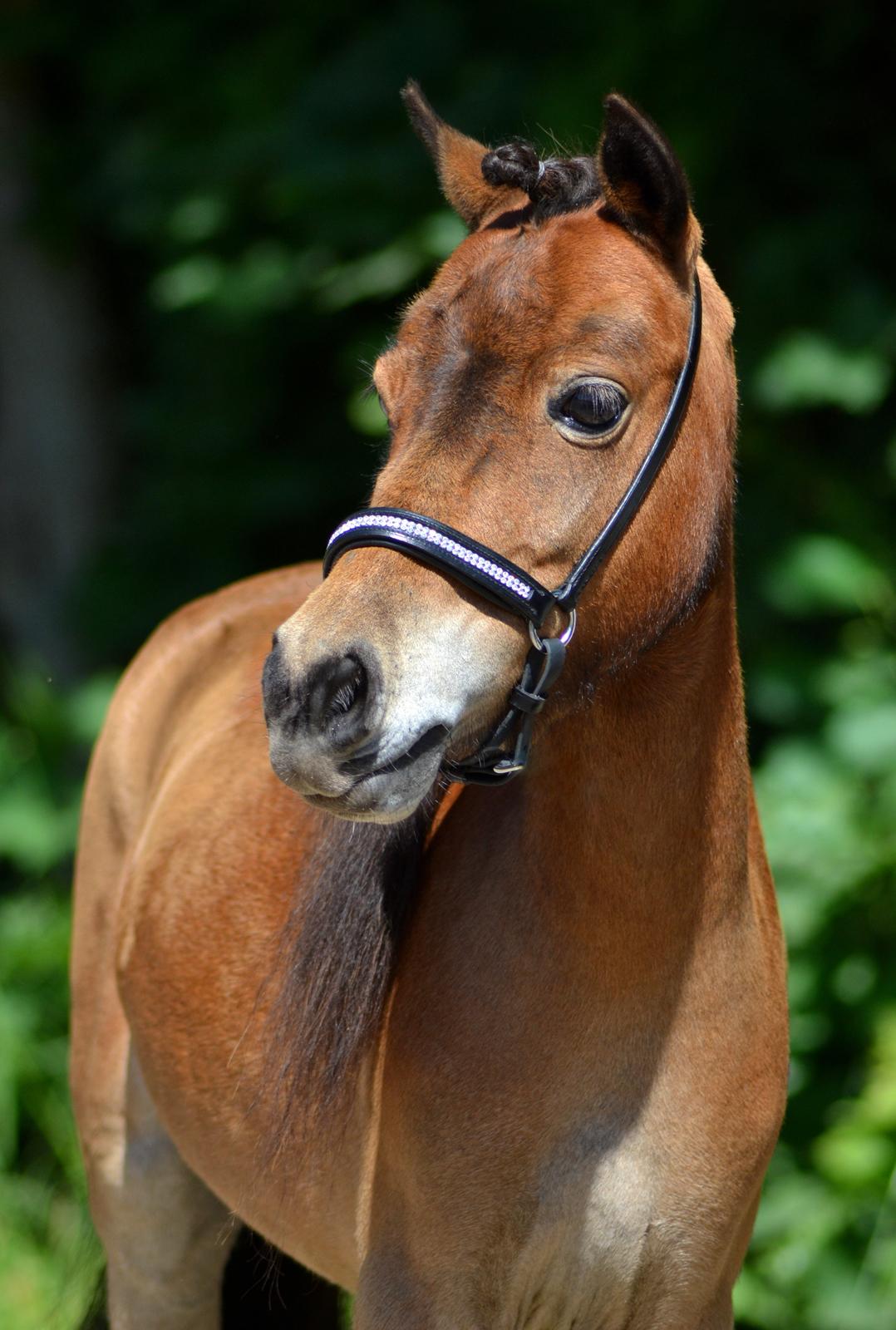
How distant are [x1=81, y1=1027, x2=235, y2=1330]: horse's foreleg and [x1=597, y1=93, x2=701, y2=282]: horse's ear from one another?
5.97 feet

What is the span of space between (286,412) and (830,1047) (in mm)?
2745

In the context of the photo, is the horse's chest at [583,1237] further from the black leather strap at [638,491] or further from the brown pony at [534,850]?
the black leather strap at [638,491]

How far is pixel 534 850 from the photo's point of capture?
1842 millimetres

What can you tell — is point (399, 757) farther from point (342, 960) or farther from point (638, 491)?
point (342, 960)

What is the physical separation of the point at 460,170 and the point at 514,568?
2.36ft

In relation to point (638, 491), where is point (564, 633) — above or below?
below

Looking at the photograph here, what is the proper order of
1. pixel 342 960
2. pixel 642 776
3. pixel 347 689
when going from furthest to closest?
pixel 342 960 < pixel 642 776 < pixel 347 689

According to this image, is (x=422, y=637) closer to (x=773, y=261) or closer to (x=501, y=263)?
(x=501, y=263)

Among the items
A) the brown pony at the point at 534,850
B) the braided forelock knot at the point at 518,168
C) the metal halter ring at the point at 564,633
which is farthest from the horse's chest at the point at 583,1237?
the braided forelock knot at the point at 518,168

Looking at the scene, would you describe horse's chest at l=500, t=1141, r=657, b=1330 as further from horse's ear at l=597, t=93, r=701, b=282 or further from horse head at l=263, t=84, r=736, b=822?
horse's ear at l=597, t=93, r=701, b=282

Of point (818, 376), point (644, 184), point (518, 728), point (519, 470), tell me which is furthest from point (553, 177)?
point (818, 376)

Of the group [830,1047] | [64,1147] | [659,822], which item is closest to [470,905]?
[659,822]

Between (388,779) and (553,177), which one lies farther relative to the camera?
(553,177)

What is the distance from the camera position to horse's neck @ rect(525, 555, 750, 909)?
1792 millimetres
